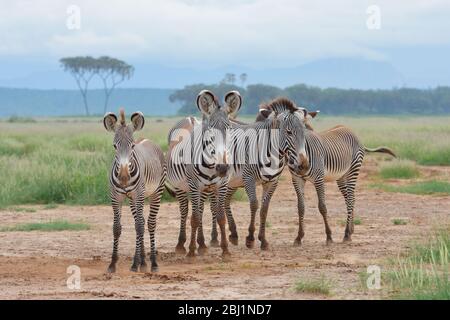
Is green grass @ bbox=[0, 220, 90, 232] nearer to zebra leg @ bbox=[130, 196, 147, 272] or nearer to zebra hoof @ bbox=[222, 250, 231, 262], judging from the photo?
zebra hoof @ bbox=[222, 250, 231, 262]

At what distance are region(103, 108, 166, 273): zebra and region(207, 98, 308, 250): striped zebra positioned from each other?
165 centimetres

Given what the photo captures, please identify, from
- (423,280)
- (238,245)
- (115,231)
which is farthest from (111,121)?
(423,280)

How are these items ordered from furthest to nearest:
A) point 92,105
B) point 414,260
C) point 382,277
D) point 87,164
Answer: point 92,105
point 87,164
point 414,260
point 382,277

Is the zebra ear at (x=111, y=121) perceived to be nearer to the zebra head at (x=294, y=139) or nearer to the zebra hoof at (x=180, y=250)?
the zebra hoof at (x=180, y=250)

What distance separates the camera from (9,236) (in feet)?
38.7

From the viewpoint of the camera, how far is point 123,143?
28.0 ft

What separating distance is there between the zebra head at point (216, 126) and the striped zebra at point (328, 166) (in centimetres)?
131

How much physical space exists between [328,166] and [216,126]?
2.62 m

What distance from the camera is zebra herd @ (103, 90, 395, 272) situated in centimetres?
893

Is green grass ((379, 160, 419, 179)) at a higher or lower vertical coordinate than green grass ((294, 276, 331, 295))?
lower

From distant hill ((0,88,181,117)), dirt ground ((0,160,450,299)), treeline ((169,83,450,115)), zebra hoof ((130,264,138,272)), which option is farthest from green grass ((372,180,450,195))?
distant hill ((0,88,181,117))
